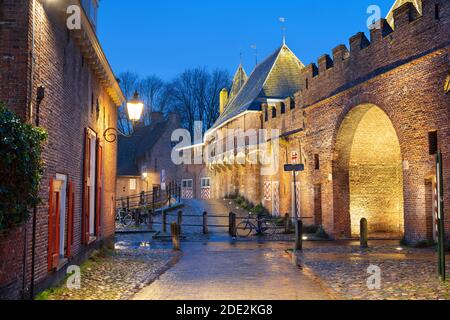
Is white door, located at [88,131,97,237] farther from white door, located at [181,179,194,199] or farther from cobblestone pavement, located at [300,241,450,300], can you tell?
white door, located at [181,179,194,199]

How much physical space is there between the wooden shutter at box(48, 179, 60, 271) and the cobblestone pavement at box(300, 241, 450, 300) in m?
4.90

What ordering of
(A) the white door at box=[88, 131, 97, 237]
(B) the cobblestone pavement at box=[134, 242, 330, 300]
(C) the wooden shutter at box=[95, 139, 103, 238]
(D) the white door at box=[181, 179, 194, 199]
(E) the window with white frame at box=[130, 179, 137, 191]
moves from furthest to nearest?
(E) the window with white frame at box=[130, 179, 137, 191] → (D) the white door at box=[181, 179, 194, 199] → (C) the wooden shutter at box=[95, 139, 103, 238] → (A) the white door at box=[88, 131, 97, 237] → (B) the cobblestone pavement at box=[134, 242, 330, 300]

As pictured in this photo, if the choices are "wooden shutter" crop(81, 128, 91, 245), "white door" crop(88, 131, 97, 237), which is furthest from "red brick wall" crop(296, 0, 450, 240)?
"wooden shutter" crop(81, 128, 91, 245)

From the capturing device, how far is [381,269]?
1164 cm

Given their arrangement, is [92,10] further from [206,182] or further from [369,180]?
[206,182]

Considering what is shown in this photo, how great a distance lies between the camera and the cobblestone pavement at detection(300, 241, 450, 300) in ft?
28.4

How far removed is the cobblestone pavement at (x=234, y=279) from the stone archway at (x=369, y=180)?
594cm

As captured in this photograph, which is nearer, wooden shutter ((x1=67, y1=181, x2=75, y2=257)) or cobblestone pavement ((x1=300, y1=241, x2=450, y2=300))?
cobblestone pavement ((x1=300, y1=241, x2=450, y2=300))

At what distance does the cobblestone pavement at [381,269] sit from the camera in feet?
28.4

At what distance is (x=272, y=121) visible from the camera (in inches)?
1240

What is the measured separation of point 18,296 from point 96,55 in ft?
23.4

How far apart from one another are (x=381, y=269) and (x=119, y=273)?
5764 millimetres

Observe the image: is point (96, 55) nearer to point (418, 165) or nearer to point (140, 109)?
point (140, 109)

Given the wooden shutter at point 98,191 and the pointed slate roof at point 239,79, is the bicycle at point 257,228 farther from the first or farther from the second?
the pointed slate roof at point 239,79
